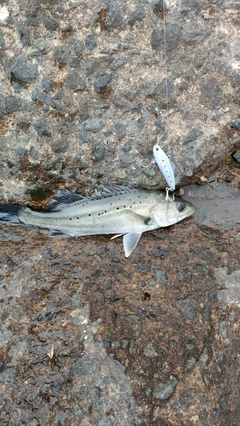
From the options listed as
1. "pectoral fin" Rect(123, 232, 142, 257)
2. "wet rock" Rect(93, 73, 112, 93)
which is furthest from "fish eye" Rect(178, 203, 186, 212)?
"wet rock" Rect(93, 73, 112, 93)

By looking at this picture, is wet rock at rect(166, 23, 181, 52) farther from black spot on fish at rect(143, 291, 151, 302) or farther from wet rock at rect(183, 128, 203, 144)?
black spot on fish at rect(143, 291, 151, 302)

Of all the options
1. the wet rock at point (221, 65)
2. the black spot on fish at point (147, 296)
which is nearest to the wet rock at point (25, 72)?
the wet rock at point (221, 65)

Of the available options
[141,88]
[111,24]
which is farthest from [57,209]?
[111,24]

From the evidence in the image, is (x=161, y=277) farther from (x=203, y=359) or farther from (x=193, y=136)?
(x=193, y=136)

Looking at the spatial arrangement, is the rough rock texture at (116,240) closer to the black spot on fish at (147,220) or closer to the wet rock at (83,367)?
the wet rock at (83,367)

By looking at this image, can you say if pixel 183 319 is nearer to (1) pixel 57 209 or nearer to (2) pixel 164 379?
(2) pixel 164 379

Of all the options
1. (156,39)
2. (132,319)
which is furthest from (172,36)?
(132,319)
